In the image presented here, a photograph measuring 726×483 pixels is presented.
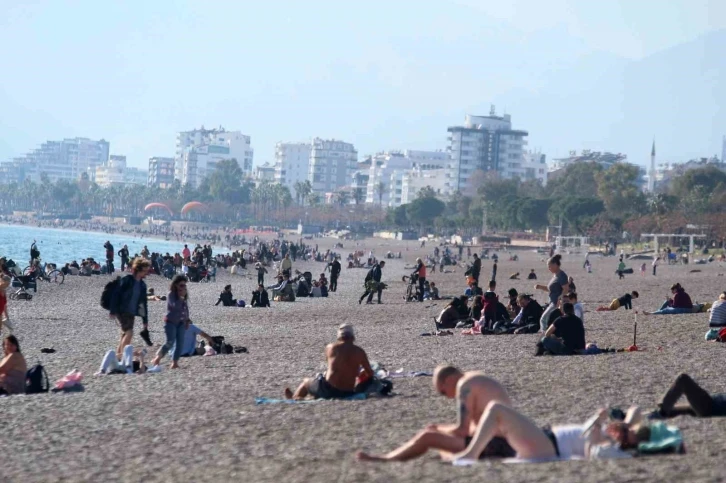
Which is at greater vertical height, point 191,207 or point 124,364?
point 191,207

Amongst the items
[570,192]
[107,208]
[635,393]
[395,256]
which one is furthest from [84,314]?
[107,208]

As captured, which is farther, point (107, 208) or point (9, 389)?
point (107, 208)

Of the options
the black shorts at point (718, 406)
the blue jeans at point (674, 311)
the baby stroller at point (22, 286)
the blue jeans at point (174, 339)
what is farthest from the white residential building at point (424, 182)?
the black shorts at point (718, 406)

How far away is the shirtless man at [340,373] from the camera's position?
11422mm

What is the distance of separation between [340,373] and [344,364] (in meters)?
0.09

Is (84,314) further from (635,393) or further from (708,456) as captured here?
(708,456)

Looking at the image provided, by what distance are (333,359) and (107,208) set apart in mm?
181683

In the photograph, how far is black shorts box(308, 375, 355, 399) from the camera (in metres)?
11.4

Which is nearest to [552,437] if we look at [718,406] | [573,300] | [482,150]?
[718,406]

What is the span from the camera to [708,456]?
8078mm

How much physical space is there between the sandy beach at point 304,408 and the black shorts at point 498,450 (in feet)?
0.95

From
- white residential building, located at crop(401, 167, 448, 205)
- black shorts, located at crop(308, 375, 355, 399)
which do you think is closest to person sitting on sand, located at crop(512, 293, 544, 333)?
black shorts, located at crop(308, 375, 355, 399)

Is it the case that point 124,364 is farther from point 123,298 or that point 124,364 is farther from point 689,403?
point 689,403

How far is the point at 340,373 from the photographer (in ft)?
37.6
